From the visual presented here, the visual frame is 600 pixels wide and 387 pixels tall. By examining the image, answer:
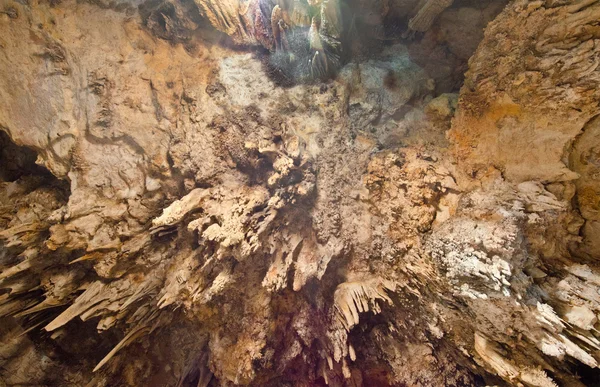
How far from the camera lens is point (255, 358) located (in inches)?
127

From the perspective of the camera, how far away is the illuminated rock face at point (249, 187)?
2.58 m

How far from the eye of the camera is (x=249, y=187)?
3168 millimetres

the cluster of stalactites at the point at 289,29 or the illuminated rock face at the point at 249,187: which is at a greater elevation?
the cluster of stalactites at the point at 289,29

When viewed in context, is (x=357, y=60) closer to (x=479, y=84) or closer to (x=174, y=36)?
(x=479, y=84)

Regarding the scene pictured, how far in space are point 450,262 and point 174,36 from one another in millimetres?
4377

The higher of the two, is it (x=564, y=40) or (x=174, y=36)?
(x=174, y=36)

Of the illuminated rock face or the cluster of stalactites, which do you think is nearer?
the illuminated rock face

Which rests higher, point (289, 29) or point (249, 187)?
point (289, 29)

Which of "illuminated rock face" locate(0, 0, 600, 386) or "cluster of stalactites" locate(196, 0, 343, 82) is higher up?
"cluster of stalactites" locate(196, 0, 343, 82)

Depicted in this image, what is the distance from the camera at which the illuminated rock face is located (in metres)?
2.58

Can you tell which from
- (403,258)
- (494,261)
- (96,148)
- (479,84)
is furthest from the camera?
(96,148)

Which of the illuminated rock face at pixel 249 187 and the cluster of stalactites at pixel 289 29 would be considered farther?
the cluster of stalactites at pixel 289 29

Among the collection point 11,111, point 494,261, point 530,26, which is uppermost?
point 11,111

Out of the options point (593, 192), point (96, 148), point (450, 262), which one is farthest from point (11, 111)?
point (593, 192)
